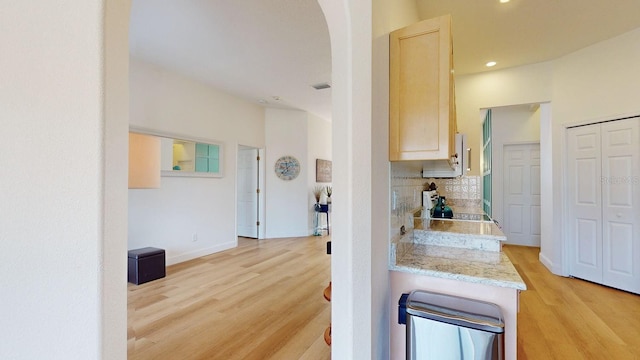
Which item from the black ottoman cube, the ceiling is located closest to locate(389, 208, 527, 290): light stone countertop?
the ceiling

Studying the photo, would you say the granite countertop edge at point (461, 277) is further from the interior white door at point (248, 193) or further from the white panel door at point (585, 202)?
the interior white door at point (248, 193)

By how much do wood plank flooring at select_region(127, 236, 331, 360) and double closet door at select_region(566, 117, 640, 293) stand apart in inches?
138

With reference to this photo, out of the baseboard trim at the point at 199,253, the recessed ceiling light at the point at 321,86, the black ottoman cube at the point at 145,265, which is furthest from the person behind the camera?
the recessed ceiling light at the point at 321,86

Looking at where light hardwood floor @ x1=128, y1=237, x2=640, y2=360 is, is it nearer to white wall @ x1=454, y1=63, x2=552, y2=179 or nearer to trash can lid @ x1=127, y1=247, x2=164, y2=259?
trash can lid @ x1=127, y1=247, x2=164, y2=259

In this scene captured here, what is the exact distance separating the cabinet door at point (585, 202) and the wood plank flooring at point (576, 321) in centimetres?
25

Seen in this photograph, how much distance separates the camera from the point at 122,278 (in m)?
0.59

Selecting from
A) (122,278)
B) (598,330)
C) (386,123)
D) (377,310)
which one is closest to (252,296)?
(377,310)

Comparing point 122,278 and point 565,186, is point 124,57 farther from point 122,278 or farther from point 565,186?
point 565,186

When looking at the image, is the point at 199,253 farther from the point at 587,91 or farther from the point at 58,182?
the point at 587,91

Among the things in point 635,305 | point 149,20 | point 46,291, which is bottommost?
point 635,305

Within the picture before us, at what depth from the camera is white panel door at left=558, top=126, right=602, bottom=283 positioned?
12.0ft

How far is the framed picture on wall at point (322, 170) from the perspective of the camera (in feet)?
23.0

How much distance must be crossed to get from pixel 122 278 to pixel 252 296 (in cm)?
286

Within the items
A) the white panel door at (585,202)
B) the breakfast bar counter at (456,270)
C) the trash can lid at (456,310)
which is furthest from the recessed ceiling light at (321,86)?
the trash can lid at (456,310)
